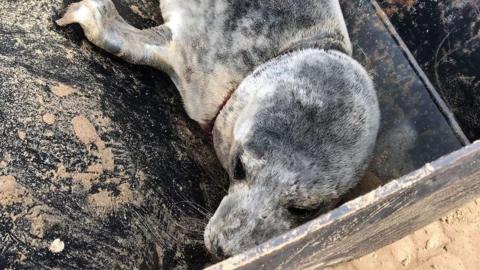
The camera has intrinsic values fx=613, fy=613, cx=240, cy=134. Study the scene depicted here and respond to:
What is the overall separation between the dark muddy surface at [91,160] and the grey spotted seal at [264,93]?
4.6 inches

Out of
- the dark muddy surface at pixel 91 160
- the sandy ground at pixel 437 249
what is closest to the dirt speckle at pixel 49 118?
the dark muddy surface at pixel 91 160

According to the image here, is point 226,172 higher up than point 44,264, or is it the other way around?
point 44,264

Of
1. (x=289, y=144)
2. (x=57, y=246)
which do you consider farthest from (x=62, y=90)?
(x=289, y=144)

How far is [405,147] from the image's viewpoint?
3219 mm

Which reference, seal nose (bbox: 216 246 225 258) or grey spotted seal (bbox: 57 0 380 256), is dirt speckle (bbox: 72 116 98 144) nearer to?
grey spotted seal (bbox: 57 0 380 256)

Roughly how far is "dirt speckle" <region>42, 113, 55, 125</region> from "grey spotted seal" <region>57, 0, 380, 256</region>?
1.68 ft

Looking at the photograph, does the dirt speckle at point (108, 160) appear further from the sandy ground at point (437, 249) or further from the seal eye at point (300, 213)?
the sandy ground at point (437, 249)

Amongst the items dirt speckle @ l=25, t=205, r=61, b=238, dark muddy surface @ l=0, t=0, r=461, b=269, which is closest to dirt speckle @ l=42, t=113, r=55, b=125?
dark muddy surface @ l=0, t=0, r=461, b=269

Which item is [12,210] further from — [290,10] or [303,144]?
[290,10]

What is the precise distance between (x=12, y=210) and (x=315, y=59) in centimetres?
152

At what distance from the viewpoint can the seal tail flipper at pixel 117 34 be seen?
2.63 m

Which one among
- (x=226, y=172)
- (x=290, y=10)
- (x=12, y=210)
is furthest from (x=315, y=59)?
(x=12, y=210)

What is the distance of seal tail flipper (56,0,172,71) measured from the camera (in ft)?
8.62

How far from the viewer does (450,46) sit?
3.41 m
